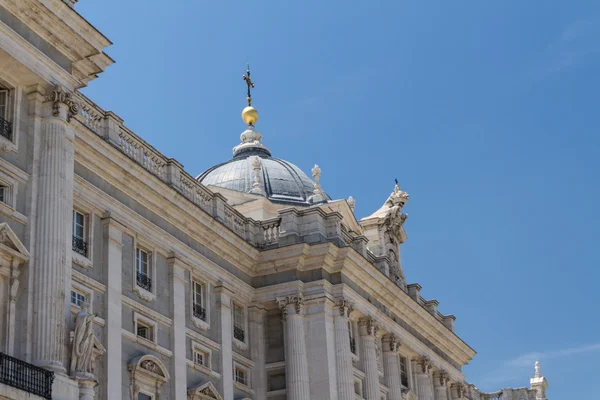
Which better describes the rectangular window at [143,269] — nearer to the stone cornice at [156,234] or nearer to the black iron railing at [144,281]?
the black iron railing at [144,281]

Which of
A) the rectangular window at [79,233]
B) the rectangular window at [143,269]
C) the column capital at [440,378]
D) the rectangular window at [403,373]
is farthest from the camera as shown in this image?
the column capital at [440,378]

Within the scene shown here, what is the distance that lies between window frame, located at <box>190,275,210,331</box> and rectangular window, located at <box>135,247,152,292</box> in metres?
2.51

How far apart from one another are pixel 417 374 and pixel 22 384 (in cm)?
3277

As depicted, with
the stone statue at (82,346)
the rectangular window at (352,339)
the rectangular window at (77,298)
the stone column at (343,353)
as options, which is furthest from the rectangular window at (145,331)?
the rectangular window at (352,339)

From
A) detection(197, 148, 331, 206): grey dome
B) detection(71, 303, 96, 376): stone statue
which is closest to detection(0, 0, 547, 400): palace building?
detection(71, 303, 96, 376): stone statue

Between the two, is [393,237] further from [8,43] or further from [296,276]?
[8,43]

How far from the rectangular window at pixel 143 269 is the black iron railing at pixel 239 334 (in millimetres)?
6161

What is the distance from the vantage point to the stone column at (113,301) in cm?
3850

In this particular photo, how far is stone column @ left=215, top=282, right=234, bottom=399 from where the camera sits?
45.1m

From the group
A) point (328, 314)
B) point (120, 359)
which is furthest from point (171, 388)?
point (328, 314)

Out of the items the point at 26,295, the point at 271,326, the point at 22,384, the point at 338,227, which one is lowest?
the point at 22,384

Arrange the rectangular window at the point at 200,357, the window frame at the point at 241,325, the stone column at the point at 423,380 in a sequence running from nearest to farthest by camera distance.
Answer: the rectangular window at the point at 200,357 < the window frame at the point at 241,325 < the stone column at the point at 423,380

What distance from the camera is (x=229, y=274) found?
47.5 m

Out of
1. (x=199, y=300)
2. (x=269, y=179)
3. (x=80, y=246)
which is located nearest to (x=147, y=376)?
(x=80, y=246)
